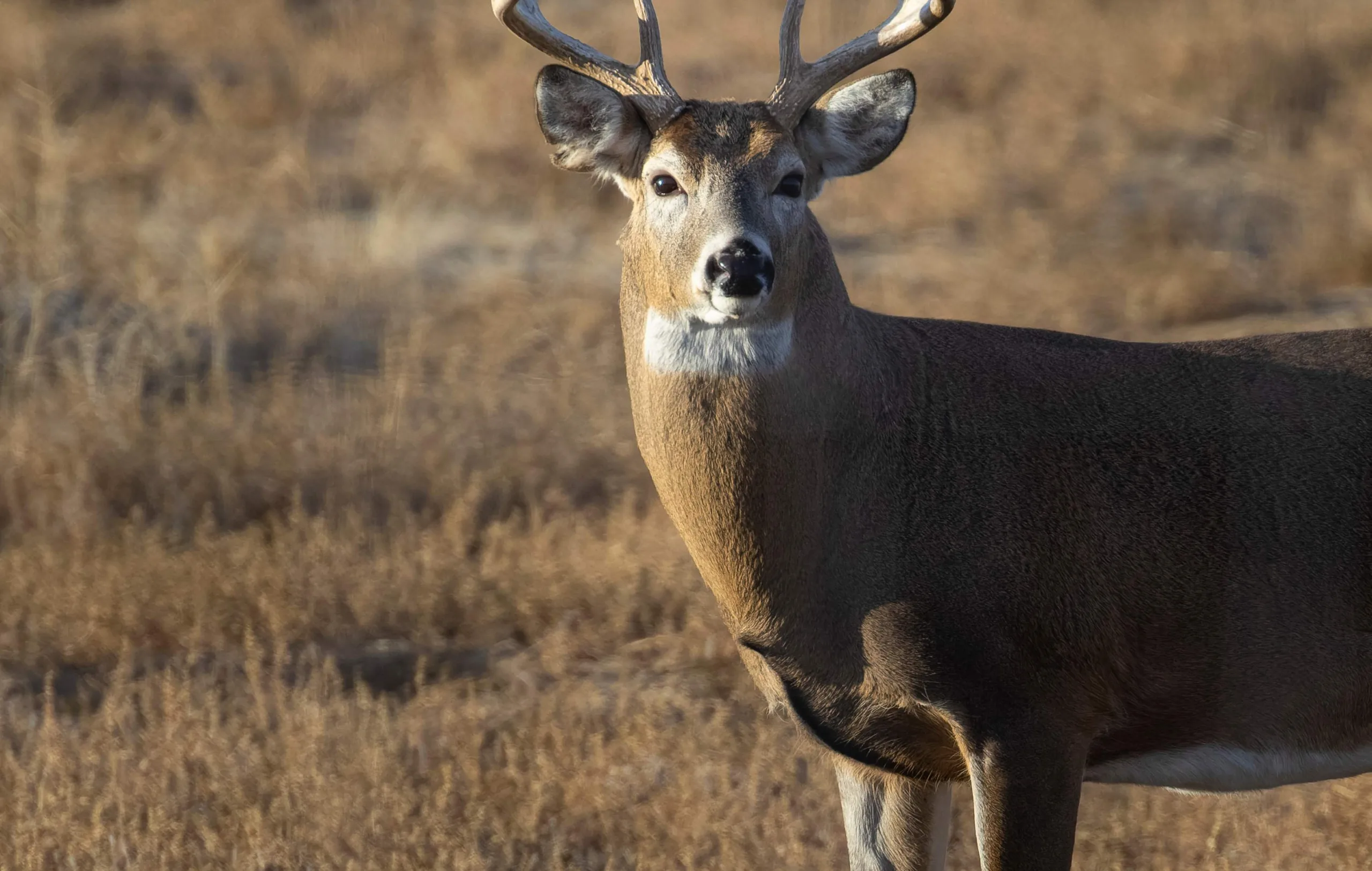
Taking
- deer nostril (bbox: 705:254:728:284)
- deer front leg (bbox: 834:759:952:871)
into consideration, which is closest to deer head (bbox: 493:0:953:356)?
deer nostril (bbox: 705:254:728:284)

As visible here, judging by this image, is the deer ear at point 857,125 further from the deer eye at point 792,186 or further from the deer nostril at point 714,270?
the deer nostril at point 714,270

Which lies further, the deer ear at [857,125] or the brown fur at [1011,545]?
the deer ear at [857,125]

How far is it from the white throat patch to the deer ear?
2.00ft

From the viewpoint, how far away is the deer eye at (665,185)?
14.1ft

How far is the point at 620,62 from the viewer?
4523 millimetres

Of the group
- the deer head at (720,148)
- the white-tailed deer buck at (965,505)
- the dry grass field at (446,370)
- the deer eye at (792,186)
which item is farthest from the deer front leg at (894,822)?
the deer eye at (792,186)

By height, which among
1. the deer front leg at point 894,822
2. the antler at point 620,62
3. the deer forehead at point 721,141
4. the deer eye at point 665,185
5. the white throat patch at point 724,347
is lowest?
Result: the deer front leg at point 894,822

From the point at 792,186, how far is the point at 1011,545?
3.42 feet

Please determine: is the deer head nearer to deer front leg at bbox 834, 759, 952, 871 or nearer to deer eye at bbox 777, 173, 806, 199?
deer eye at bbox 777, 173, 806, 199

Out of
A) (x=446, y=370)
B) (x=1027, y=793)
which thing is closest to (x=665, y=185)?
(x=1027, y=793)

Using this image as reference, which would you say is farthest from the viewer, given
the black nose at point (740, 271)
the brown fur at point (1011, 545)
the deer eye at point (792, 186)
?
the deer eye at point (792, 186)

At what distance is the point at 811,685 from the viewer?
13.6ft

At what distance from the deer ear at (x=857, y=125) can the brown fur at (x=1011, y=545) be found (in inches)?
9.7

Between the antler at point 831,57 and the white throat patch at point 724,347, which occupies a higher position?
the antler at point 831,57
